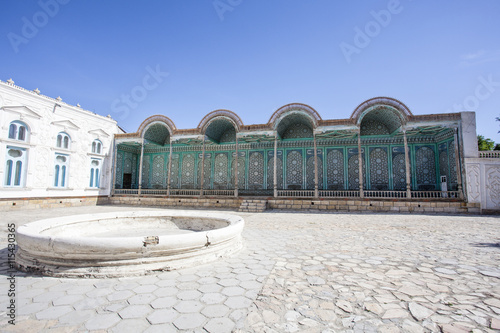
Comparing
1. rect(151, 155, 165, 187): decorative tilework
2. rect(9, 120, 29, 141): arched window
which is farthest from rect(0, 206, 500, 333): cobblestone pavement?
rect(151, 155, 165, 187): decorative tilework

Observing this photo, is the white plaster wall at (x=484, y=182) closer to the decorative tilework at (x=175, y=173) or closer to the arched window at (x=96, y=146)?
the decorative tilework at (x=175, y=173)

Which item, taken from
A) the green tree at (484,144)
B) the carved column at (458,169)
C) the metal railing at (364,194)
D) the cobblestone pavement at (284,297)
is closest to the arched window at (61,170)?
the metal railing at (364,194)

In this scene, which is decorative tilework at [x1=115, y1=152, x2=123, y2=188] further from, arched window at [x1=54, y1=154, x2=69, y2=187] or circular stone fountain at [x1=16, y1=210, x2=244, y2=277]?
circular stone fountain at [x1=16, y1=210, x2=244, y2=277]

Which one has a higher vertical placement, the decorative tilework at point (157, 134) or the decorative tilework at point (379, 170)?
the decorative tilework at point (157, 134)

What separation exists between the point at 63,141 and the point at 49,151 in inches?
43.5

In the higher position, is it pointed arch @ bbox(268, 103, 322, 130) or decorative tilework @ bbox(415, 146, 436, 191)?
pointed arch @ bbox(268, 103, 322, 130)

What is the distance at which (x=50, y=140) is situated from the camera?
14.5 m

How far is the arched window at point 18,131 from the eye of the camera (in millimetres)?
12930

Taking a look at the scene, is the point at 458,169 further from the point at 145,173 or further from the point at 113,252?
the point at 145,173

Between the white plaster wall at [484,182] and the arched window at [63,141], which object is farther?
the arched window at [63,141]

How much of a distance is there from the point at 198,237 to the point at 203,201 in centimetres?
1209

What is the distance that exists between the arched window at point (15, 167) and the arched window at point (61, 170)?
65.1 inches

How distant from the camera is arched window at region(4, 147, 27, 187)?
12.9 meters

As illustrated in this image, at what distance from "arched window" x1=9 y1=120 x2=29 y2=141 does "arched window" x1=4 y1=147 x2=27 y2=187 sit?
0.61 metres
